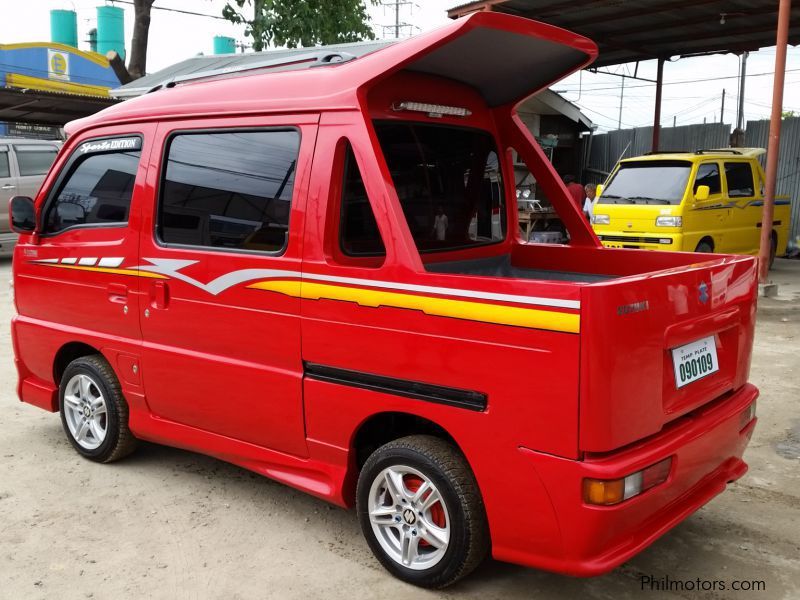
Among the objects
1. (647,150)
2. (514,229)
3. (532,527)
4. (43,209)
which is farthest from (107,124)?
(647,150)

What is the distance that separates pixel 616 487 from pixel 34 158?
15.1 meters

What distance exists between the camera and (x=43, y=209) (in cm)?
475

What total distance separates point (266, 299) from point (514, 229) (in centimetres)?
168

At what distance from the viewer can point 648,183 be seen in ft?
37.9

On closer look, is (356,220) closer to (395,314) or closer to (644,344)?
(395,314)

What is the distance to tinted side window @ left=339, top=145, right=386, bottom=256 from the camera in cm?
339

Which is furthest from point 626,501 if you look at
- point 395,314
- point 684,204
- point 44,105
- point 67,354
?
point 44,105

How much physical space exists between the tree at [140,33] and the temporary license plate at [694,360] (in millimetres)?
14254

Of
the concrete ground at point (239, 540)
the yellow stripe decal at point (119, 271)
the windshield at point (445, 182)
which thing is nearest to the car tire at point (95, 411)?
the concrete ground at point (239, 540)

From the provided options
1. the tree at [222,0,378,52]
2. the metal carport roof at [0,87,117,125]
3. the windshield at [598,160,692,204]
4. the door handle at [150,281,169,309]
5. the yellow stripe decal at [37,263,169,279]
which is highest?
the tree at [222,0,378,52]

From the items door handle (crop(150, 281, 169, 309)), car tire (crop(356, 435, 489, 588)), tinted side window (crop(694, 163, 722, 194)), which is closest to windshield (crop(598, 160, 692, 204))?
tinted side window (crop(694, 163, 722, 194))

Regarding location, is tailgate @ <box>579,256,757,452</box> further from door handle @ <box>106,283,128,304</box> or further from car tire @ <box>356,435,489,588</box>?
door handle @ <box>106,283,128,304</box>

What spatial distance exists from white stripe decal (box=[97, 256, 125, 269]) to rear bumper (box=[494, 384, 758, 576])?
2.59m
